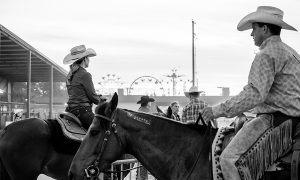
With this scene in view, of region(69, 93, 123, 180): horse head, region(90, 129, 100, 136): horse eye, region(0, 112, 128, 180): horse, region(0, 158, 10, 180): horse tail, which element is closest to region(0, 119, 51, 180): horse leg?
region(0, 112, 128, 180): horse

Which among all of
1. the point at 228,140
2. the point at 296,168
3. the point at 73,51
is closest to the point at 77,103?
the point at 73,51

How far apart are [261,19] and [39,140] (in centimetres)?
474

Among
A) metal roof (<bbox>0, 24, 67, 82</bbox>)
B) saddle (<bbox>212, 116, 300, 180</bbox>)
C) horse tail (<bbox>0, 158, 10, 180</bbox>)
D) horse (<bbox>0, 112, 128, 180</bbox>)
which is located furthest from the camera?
metal roof (<bbox>0, 24, 67, 82</bbox>)

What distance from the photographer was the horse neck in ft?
16.1

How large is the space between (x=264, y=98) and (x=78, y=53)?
15.4 feet

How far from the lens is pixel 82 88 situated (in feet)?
27.6

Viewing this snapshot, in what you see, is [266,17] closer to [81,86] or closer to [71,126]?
[81,86]

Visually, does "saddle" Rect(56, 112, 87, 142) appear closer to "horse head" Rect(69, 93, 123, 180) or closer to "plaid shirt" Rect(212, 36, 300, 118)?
"horse head" Rect(69, 93, 123, 180)

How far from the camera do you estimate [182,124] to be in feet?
16.5

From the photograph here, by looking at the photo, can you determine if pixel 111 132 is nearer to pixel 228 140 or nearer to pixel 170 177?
pixel 170 177

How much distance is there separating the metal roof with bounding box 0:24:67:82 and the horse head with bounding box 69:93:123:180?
60.6 ft

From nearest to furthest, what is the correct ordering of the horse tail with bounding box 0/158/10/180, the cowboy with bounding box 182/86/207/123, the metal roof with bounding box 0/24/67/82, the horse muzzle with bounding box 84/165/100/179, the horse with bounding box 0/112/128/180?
1. the horse muzzle with bounding box 84/165/100/179
2. the horse with bounding box 0/112/128/180
3. the horse tail with bounding box 0/158/10/180
4. the cowboy with bounding box 182/86/207/123
5. the metal roof with bounding box 0/24/67/82

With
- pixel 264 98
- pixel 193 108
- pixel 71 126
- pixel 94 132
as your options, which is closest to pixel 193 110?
pixel 193 108

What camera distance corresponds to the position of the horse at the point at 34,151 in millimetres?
8102
